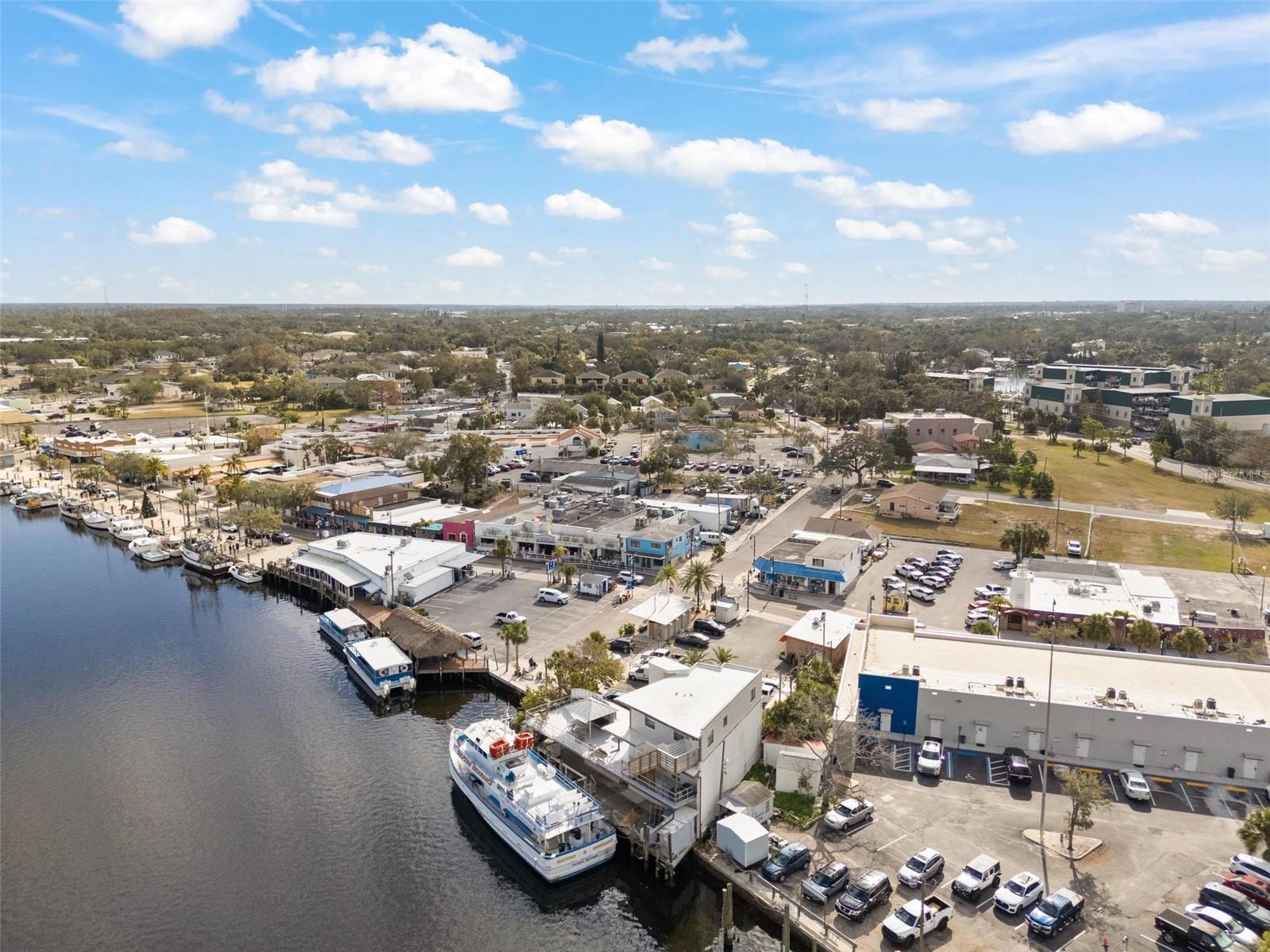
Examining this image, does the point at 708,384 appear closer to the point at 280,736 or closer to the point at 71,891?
the point at 280,736

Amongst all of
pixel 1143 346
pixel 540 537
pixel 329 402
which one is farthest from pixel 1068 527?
pixel 1143 346

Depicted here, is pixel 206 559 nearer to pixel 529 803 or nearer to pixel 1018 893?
pixel 529 803

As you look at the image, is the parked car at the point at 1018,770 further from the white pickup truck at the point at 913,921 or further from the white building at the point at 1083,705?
the white pickup truck at the point at 913,921

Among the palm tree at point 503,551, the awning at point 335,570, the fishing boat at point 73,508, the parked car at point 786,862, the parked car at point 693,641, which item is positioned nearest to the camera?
the parked car at point 786,862

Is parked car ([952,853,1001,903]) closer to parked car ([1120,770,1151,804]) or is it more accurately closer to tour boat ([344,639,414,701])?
parked car ([1120,770,1151,804])

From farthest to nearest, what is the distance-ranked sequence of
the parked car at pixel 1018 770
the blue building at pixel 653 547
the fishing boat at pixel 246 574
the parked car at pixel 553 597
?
the fishing boat at pixel 246 574 < the blue building at pixel 653 547 < the parked car at pixel 553 597 < the parked car at pixel 1018 770

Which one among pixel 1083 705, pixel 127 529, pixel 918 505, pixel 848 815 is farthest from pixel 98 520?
pixel 1083 705

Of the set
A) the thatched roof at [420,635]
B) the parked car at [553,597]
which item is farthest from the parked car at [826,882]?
the parked car at [553,597]
